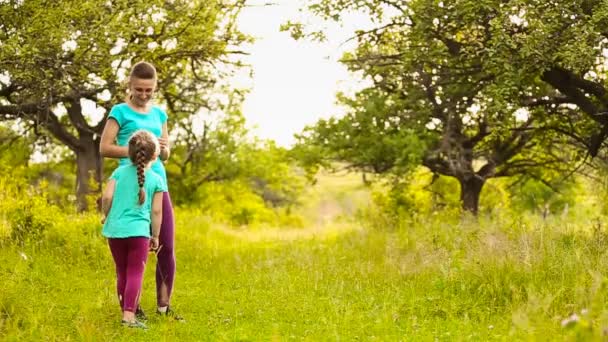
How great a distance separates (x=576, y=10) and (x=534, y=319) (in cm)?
546

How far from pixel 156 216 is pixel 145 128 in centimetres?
82

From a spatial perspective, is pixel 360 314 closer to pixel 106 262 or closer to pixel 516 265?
pixel 516 265

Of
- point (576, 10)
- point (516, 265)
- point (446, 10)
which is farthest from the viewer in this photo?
point (446, 10)

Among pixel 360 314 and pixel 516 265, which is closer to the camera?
pixel 360 314

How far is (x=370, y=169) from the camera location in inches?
781

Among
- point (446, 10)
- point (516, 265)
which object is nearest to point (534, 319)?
point (516, 265)

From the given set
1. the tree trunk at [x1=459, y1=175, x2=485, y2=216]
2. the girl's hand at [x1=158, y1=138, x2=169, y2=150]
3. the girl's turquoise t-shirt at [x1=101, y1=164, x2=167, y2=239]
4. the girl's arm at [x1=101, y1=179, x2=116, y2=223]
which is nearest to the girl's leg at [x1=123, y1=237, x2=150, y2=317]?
the girl's turquoise t-shirt at [x1=101, y1=164, x2=167, y2=239]

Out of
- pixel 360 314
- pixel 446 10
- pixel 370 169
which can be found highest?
pixel 446 10

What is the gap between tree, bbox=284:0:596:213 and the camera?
10117 millimetres

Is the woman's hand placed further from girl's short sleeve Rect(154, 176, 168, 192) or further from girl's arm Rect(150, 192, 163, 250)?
girl's arm Rect(150, 192, 163, 250)

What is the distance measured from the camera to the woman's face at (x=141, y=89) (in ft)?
21.4

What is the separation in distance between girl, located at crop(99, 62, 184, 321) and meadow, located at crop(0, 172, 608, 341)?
475 mm

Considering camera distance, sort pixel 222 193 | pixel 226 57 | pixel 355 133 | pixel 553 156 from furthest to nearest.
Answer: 1. pixel 222 193
2. pixel 553 156
3. pixel 355 133
4. pixel 226 57

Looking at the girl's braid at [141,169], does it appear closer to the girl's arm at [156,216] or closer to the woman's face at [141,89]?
the girl's arm at [156,216]
